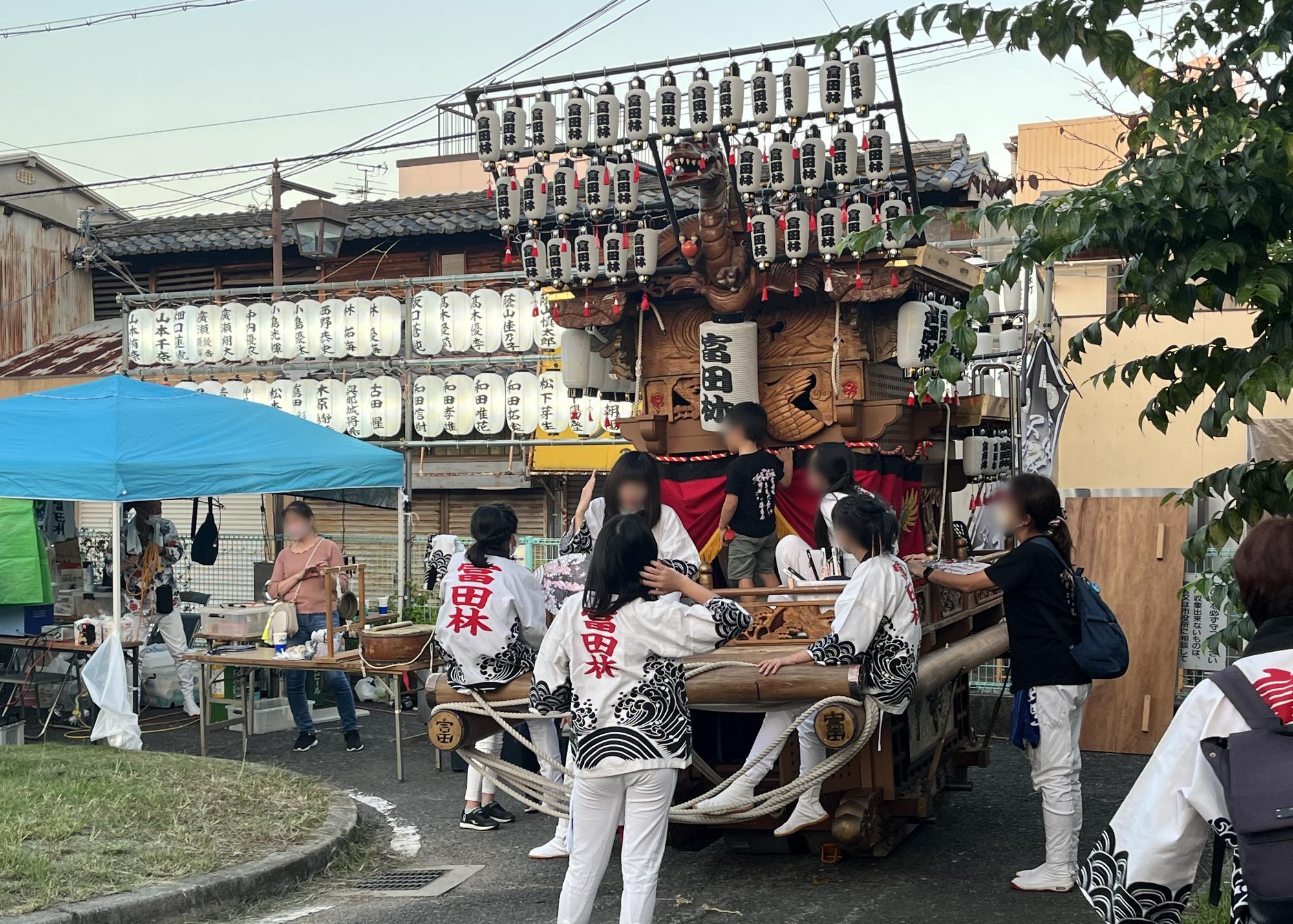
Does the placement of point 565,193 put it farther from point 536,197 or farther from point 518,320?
point 518,320

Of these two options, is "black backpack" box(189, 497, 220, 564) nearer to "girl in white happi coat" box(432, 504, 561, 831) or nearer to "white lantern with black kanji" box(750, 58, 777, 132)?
"girl in white happi coat" box(432, 504, 561, 831)

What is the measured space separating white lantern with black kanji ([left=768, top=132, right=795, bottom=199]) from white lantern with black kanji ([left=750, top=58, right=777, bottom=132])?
0.19m

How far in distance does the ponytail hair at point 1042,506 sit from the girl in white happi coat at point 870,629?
0.79 metres

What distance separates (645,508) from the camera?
6898 millimetres

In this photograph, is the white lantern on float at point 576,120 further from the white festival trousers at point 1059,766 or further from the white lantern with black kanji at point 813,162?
the white festival trousers at point 1059,766

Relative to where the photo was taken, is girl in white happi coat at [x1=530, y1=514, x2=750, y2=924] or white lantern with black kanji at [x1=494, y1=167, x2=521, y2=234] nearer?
girl in white happi coat at [x1=530, y1=514, x2=750, y2=924]

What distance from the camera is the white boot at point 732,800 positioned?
6270 mm

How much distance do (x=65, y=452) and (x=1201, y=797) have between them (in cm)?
963

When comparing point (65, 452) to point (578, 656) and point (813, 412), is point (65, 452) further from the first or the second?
point (578, 656)

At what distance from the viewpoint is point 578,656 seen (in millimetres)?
5379

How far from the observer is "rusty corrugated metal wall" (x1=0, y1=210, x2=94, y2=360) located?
2311 centimetres

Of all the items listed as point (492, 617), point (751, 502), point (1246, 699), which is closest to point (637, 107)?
point (751, 502)

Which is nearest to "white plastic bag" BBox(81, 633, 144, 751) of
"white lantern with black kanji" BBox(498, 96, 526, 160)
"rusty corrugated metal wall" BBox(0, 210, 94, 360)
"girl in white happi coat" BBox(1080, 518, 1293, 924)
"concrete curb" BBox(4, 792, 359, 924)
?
"concrete curb" BBox(4, 792, 359, 924)

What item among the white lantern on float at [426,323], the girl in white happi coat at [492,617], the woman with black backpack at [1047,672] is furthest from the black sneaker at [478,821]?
the white lantern on float at [426,323]
